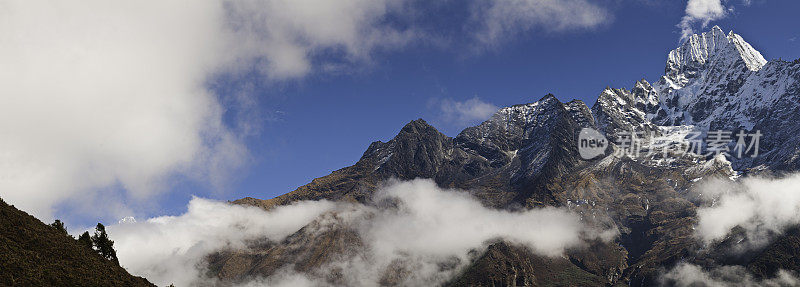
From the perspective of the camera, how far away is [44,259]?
367 feet

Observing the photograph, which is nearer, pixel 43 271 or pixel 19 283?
pixel 19 283

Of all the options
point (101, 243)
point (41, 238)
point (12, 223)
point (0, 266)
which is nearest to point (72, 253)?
point (41, 238)

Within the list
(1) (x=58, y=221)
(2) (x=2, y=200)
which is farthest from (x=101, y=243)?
(2) (x=2, y=200)

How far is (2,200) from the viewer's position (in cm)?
13038

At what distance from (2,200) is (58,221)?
53.1 ft

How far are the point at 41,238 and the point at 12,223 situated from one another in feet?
24.8

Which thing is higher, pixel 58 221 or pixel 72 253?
pixel 58 221

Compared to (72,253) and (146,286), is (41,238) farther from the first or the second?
(146,286)

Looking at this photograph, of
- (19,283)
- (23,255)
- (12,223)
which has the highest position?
(12,223)

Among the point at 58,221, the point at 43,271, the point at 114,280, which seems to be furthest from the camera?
the point at 58,221

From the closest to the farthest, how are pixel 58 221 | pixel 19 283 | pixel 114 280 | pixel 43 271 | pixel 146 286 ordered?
pixel 19 283, pixel 43 271, pixel 114 280, pixel 146 286, pixel 58 221

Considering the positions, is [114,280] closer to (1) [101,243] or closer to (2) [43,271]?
(2) [43,271]

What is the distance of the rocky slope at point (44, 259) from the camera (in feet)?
335

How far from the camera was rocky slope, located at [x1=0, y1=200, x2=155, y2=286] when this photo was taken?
102 metres
